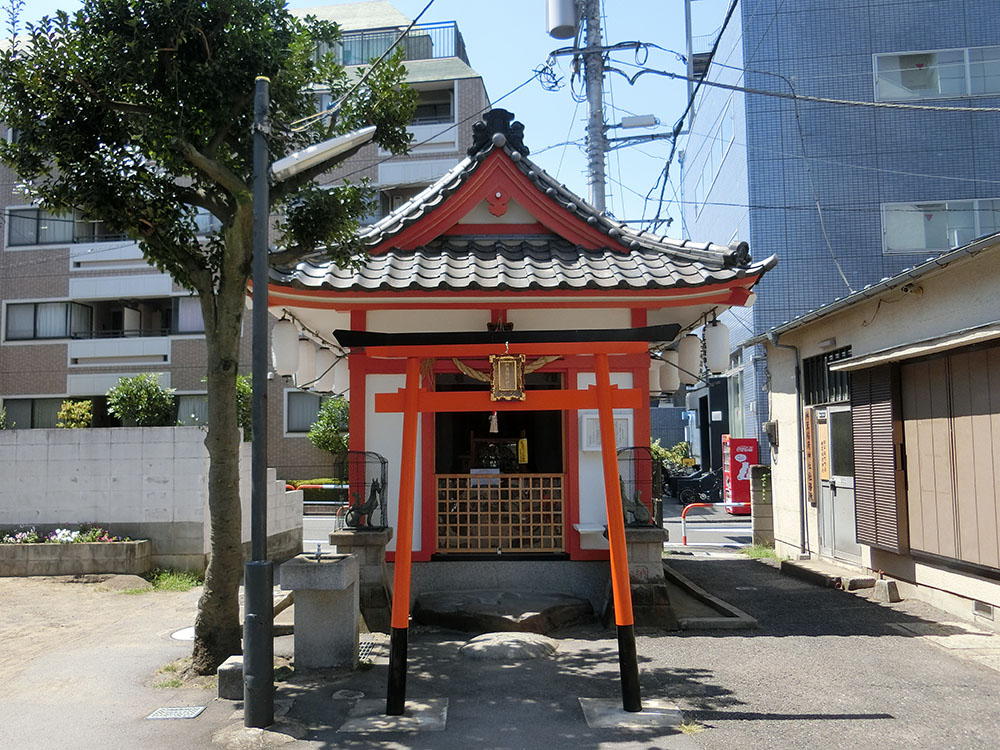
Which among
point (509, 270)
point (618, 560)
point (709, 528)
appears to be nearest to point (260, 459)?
point (618, 560)

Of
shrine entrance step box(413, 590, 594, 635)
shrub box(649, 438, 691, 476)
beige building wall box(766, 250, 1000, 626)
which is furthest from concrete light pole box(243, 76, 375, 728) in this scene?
shrub box(649, 438, 691, 476)

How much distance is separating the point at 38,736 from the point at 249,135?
5962 millimetres

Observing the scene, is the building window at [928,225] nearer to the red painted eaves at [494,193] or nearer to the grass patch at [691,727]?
the red painted eaves at [494,193]

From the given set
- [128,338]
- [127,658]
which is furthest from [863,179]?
[128,338]

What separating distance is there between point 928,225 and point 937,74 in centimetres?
411

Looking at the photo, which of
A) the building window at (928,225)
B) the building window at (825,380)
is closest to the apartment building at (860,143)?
the building window at (928,225)

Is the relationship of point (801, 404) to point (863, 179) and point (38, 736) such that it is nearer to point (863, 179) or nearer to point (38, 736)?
point (863, 179)

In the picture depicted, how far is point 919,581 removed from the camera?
10836 mm

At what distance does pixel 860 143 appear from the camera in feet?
71.8

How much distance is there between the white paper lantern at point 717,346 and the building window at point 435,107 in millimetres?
21498

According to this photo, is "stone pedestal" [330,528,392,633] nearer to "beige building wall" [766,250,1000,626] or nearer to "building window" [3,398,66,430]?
"beige building wall" [766,250,1000,626]

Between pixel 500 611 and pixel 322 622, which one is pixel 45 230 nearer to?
pixel 322 622

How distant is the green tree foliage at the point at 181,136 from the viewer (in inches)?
299

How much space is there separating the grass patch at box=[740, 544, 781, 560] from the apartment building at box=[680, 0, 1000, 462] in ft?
16.3
